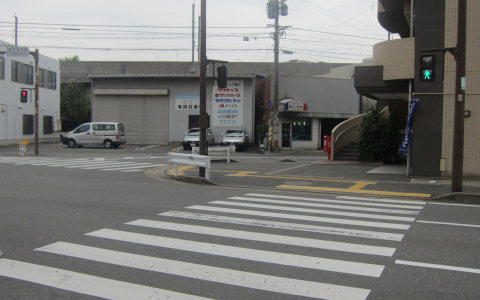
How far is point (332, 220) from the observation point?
27.8ft

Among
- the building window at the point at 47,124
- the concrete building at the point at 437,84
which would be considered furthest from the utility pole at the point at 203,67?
the building window at the point at 47,124

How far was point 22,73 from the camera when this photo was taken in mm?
36125

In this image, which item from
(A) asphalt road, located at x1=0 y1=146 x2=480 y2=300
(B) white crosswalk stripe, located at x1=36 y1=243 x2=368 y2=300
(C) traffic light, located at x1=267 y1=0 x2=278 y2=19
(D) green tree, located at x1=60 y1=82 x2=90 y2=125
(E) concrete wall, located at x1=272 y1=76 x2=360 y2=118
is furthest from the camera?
(D) green tree, located at x1=60 y1=82 x2=90 y2=125

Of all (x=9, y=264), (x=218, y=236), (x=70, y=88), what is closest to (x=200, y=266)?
(x=218, y=236)

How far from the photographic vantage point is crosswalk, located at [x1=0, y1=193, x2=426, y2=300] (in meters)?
4.82

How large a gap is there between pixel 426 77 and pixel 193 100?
29.3 meters

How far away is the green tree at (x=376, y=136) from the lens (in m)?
20.2

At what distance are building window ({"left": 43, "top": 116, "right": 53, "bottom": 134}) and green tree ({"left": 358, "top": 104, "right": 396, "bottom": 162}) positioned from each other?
3083cm

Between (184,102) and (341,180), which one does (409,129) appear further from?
(184,102)

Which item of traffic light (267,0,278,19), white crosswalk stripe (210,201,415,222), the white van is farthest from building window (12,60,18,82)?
white crosswalk stripe (210,201,415,222)

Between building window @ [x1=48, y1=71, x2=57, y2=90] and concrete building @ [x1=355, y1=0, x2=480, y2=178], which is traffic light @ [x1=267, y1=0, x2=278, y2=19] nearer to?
concrete building @ [x1=355, y1=0, x2=480, y2=178]

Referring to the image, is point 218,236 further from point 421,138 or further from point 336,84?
point 336,84

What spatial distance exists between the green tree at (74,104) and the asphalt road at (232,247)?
126ft

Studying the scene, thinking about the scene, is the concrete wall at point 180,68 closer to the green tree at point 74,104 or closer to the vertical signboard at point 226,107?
the green tree at point 74,104
